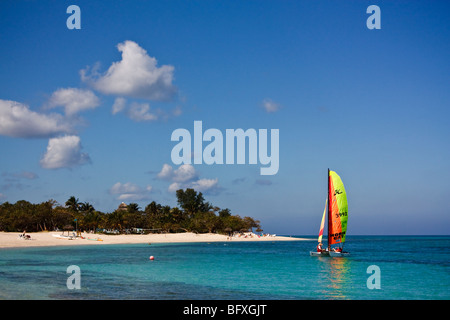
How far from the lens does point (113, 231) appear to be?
128375mm

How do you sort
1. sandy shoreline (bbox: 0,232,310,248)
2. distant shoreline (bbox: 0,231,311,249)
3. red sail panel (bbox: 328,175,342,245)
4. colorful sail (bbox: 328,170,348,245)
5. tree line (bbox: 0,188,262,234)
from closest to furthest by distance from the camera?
colorful sail (bbox: 328,170,348,245), red sail panel (bbox: 328,175,342,245), sandy shoreline (bbox: 0,232,310,248), distant shoreline (bbox: 0,231,311,249), tree line (bbox: 0,188,262,234)

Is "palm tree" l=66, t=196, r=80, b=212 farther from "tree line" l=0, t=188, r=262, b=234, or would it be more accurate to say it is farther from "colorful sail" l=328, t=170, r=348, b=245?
"colorful sail" l=328, t=170, r=348, b=245

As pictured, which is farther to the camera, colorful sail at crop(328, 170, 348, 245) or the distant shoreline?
the distant shoreline

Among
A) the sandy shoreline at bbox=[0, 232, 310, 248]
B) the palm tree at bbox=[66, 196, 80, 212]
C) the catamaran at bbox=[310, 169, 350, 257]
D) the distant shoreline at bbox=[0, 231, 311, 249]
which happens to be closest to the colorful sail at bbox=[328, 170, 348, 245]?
the catamaran at bbox=[310, 169, 350, 257]

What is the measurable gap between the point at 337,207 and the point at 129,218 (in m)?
83.3

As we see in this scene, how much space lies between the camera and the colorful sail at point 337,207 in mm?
53562

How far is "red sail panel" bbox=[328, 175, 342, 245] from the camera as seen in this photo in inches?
2138

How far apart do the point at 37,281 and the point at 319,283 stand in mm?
21428

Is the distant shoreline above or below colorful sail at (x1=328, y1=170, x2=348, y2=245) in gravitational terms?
below

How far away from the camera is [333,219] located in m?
55.2

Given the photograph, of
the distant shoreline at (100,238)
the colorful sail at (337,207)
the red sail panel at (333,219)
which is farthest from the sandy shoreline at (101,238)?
the colorful sail at (337,207)
